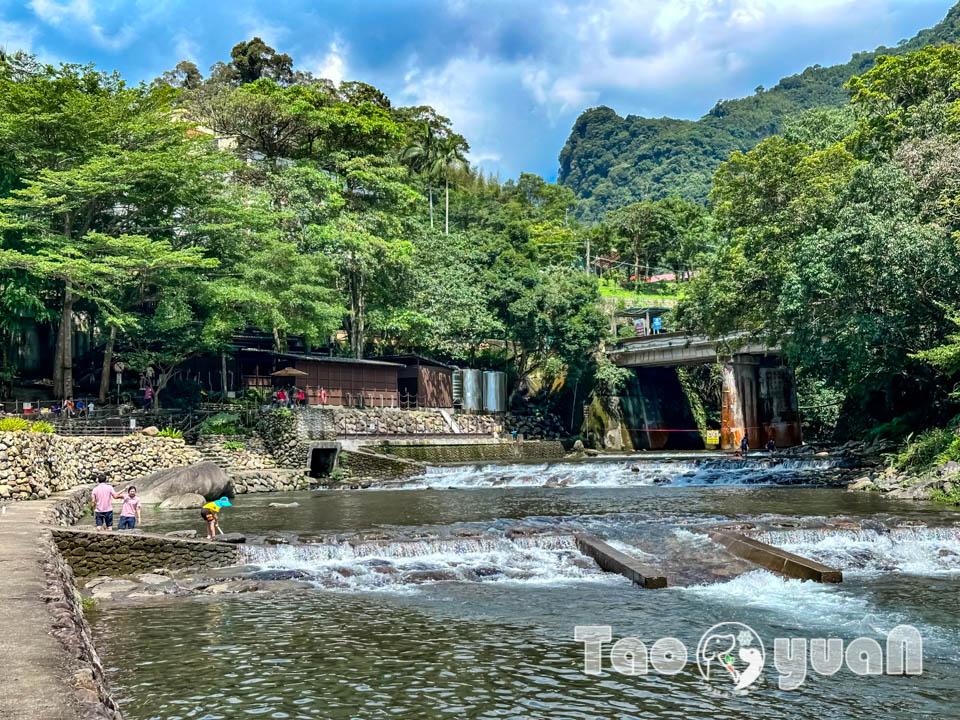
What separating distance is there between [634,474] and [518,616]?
24697mm

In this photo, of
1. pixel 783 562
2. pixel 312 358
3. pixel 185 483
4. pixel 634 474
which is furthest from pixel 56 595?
pixel 312 358

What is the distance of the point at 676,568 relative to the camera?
15.8 metres

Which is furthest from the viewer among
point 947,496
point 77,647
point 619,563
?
point 947,496

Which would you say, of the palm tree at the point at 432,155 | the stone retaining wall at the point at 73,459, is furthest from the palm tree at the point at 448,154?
the stone retaining wall at the point at 73,459

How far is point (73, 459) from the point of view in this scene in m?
31.6

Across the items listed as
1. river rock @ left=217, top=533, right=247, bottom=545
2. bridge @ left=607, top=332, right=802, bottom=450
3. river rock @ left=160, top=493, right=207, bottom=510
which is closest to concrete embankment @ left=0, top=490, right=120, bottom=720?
river rock @ left=217, top=533, right=247, bottom=545

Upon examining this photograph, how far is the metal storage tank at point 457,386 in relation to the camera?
54.5 m

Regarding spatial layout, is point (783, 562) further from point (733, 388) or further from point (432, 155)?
point (432, 155)

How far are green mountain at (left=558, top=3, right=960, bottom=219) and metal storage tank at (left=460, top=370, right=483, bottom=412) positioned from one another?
84.8 meters

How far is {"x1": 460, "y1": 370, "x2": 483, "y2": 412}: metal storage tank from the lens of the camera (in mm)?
54781

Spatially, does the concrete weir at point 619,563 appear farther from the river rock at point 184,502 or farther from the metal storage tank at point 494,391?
the metal storage tank at point 494,391

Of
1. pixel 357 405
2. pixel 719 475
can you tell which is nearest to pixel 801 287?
pixel 719 475

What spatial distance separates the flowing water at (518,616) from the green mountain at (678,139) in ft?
382

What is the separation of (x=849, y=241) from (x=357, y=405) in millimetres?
28708
